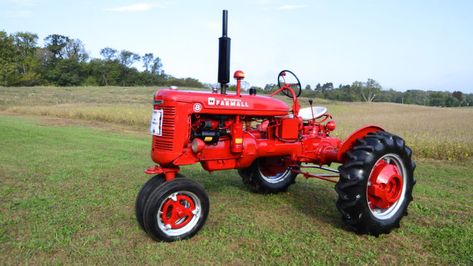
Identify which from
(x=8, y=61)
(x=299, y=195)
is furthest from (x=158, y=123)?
(x=8, y=61)

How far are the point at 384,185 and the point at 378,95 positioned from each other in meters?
54.0

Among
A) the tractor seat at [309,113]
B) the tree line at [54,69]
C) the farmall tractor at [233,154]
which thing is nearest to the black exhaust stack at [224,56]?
the farmall tractor at [233,154]

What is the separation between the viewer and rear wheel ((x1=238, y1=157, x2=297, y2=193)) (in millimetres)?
5398

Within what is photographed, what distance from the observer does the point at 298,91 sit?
16.4 feet

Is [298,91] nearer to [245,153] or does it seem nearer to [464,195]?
[245,153]

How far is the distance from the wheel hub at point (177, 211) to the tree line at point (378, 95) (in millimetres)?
45260

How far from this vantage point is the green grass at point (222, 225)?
345cm

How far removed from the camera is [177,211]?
147 inches

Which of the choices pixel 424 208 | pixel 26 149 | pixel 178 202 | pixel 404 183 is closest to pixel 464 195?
pixel 424 208

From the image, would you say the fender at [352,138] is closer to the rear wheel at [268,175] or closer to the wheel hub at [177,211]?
the rear wheel at [268,175]

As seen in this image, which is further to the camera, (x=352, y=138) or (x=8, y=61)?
(x=8, y=61)

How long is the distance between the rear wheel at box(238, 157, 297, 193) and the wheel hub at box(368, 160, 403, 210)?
1.33m

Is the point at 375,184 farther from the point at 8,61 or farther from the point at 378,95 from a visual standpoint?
the point at 8,61

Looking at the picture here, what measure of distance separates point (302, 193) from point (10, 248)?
3790 millimetres
